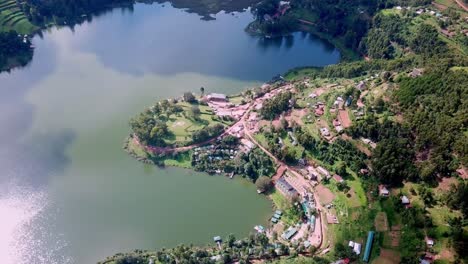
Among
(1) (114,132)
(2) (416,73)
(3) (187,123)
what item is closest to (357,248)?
(2) (416,73)

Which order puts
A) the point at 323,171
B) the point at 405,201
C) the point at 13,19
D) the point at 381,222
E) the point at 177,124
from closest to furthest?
the point at 381,222 → the point at 405,201 → the point at 323,171 → the point at 177,124 → the point at 13,19

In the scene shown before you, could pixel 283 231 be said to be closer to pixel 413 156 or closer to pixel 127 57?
pixel 413 156

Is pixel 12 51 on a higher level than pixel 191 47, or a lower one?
higher

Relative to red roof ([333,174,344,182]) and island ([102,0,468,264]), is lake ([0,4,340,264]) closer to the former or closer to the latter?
island ([102,0,468,264])

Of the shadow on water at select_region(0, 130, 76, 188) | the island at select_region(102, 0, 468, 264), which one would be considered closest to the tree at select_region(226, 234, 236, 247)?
the island at select_region(102, 0, 468, 264)

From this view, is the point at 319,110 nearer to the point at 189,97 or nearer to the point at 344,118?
the point at 344,118

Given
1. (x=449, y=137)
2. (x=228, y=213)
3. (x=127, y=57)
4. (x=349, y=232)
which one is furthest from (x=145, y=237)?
(x=127, y=57)
